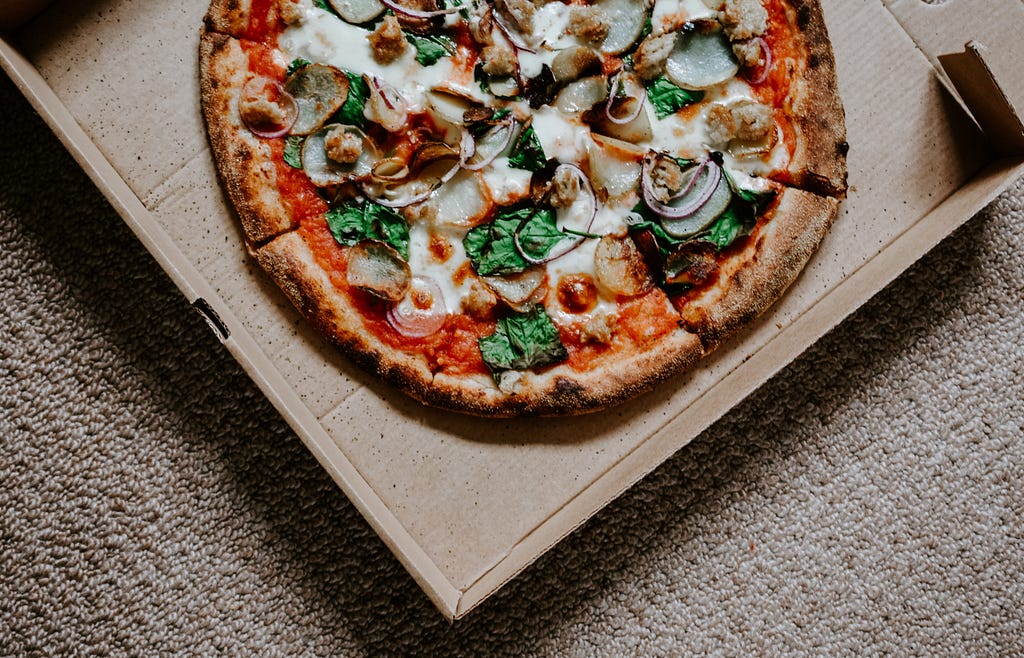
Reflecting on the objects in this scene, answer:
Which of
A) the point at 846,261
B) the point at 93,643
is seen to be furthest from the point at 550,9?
the point at 93,643

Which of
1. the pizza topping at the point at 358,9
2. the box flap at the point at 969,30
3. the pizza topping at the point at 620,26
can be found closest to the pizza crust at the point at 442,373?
the pizza topping at the point at 358,9

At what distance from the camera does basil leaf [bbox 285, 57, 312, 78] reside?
220cm

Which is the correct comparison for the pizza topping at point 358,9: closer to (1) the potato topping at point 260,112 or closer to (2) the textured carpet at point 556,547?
(1) the potato topping at point 260,112

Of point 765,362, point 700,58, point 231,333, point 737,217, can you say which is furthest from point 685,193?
point 231,333

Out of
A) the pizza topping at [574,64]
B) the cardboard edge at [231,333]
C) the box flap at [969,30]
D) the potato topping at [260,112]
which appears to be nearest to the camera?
the cardboard edge at [231,333]

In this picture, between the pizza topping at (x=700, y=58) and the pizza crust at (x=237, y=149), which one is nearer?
the pizza crust at (x=237, y=149)

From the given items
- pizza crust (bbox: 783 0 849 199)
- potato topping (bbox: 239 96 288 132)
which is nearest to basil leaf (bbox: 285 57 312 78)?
potato topping (bbox: 239 96 288 132)

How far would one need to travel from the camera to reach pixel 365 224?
86.2 inches

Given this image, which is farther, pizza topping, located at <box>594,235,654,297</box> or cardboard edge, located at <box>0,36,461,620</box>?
pizza topping, located at <box>594,235,654,297</box>

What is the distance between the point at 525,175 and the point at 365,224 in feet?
1.46

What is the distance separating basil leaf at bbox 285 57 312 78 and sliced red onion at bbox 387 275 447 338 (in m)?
0.63

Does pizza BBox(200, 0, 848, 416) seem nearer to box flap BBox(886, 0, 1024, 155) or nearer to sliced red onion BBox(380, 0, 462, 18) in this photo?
sliced red onion BBox(380, 0, 462, 18)

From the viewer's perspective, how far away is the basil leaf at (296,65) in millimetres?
2195

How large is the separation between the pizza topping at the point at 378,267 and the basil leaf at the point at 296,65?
0.49 metres
